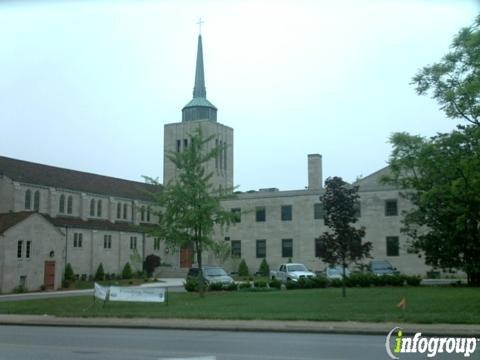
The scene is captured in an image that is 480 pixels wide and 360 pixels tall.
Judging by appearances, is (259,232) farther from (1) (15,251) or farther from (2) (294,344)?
(2) (294,344)

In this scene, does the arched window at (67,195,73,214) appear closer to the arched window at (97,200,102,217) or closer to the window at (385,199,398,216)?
the arched window at (97,200,102,217)

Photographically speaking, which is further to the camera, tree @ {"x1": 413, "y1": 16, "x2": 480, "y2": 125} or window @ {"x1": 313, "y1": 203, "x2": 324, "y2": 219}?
window @ {"x1": 313, "y1": 203, "x2": 324, "y2": 219}

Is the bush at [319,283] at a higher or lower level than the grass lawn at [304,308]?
higher

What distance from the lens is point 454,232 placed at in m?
34.2

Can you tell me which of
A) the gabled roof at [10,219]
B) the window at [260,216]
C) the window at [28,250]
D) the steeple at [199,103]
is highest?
the steeple at [199,103]

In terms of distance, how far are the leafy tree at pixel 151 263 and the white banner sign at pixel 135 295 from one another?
43139mm

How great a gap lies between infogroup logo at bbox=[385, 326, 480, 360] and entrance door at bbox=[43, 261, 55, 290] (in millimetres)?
39842

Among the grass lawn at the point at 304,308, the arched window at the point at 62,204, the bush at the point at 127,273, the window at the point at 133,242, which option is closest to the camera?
the grass lawn at the point at 304,308

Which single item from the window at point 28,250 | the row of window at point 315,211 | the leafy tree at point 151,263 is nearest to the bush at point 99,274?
the leafy tree at point 151,263

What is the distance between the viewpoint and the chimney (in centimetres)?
6284

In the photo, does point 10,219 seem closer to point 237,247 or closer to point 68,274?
point 68,274

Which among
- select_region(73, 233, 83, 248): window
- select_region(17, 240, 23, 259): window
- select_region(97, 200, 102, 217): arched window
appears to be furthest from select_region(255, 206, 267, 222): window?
select_region(17, 240, 23, 259): window

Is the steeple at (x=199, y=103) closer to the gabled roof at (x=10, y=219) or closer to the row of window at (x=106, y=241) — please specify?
the row of window at (x=106, y=241)

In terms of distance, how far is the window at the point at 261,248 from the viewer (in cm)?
6344
